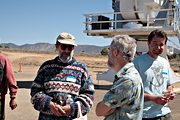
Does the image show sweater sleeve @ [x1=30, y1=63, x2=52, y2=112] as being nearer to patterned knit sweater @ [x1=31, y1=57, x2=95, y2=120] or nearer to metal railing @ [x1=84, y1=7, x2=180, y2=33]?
patterned knit sweater @ [x1=31, y1=57, x2=95, y2=120]

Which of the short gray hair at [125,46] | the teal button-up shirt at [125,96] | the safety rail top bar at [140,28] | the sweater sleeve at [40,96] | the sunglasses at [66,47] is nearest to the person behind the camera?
the teal button-up shirt at [125,96]

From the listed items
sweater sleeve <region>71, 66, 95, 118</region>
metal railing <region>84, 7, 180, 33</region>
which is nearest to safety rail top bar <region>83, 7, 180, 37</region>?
metal railing <region>84, 7, 180, 33</region>

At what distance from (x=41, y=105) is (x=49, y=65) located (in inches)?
18.9

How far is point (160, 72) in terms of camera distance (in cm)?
455

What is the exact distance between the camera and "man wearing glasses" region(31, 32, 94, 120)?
4094 millimetres

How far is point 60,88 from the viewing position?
4145 mm

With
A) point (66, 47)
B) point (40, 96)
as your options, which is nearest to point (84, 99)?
point (40, 96)

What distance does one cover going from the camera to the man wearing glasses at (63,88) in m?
4.09

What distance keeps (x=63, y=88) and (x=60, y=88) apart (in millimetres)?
33

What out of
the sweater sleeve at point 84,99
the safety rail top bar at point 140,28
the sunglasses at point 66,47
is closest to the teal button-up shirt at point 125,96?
the sweater sleeve at point 84,99

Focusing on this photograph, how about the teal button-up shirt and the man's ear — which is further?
the man's ear

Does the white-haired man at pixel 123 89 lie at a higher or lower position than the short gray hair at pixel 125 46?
lower

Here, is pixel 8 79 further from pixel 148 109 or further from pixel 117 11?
pixel 117 11

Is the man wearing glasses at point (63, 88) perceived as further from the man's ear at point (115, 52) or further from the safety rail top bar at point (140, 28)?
the safety rail top bar at point (140, 28)
